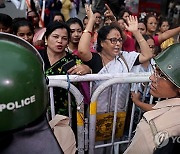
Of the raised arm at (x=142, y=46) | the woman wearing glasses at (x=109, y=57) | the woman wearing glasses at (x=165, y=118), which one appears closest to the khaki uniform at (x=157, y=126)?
the woman wearing glasses at (x=165, y=118)

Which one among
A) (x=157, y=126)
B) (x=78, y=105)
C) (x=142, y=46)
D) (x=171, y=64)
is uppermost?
(x=171, y=64)

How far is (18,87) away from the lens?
1088 millimetres

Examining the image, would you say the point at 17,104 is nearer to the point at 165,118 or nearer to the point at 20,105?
the point at 20,105

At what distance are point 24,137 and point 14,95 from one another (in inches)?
6.3

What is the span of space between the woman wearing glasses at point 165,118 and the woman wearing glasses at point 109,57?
2.65ft

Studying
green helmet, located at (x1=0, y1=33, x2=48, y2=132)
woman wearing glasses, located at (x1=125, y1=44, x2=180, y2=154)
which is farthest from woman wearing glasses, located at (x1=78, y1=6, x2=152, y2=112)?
green helmet, located at (x1=0, y1=33, x2=48, y2=132)

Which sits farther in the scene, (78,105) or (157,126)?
(78,105)

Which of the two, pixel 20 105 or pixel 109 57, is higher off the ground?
pixel 20 105

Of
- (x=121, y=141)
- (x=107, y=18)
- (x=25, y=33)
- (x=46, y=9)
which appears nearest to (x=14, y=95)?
(x=121, y=141)

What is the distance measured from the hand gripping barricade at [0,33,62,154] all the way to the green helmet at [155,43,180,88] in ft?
2.60

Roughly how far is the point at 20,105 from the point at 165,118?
86 cm

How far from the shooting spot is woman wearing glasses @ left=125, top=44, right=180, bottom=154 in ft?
5.06

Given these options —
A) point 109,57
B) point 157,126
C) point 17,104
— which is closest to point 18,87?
point 17,104

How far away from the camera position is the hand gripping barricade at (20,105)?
3.47 ft
